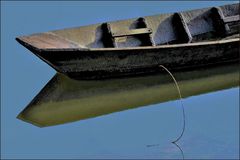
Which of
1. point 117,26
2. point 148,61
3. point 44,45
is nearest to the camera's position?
point 44,45

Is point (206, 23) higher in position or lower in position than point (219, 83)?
higher

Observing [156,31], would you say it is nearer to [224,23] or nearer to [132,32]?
[132,32]

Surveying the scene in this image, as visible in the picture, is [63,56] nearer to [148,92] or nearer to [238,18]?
[148,92]

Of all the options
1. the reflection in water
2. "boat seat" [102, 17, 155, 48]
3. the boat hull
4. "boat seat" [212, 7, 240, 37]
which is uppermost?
"boat seat" [212, 7, 240, 37]

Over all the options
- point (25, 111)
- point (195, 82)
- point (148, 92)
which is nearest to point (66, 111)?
point (25, 111)

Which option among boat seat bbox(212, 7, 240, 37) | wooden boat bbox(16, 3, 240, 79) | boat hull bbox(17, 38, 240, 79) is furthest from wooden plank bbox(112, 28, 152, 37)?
boat seat bbox(212, 7, 240, 37)

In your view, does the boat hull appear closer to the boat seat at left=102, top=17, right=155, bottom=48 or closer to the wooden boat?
the wooden boat

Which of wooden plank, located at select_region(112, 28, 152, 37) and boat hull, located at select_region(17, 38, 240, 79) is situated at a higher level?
wooden plank, located at select_region(112, 28, 152, 37)

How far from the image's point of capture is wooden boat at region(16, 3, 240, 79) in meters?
8.71

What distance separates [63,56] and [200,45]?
7.10 feet

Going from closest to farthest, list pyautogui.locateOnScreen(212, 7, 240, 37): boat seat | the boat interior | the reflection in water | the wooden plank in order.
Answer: the reflection in water < the boat interior < the wooden plank < pyautogui.locateOnScreen(212, 7, 240, 37): boat seat

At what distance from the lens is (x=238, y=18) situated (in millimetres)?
10508

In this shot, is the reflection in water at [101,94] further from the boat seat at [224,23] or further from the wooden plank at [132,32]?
the boat seat at [224,23]

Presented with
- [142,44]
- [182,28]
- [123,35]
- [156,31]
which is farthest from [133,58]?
[182,28]
